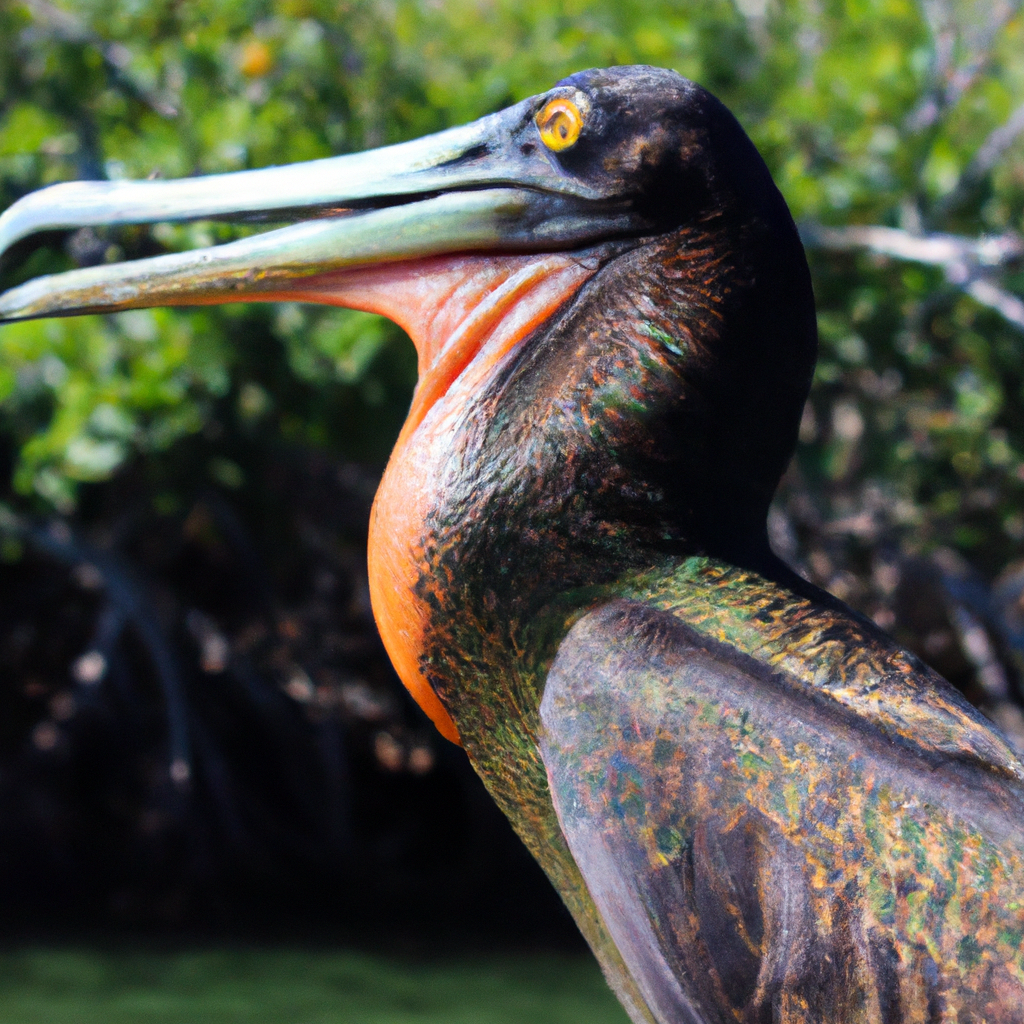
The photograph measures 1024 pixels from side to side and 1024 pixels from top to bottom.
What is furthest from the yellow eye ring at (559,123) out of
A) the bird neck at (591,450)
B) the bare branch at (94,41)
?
the bare branch at (94,41)

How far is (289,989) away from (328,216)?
4.60 m

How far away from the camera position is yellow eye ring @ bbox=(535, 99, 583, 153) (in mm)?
1621

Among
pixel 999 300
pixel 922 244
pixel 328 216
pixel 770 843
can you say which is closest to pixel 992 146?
pixel 922 244

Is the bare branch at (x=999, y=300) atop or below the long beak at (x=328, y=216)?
below

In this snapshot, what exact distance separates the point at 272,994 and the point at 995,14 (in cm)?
509

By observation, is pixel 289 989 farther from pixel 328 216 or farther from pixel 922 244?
pixel 328 216

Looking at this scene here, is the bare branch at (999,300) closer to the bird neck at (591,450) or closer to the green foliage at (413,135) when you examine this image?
the green foliage at (413,135)

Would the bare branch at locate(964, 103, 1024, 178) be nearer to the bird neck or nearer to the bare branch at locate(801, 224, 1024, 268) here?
the bare branch at locate(801, 224, 1024, 268)

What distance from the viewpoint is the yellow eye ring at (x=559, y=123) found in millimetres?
1621

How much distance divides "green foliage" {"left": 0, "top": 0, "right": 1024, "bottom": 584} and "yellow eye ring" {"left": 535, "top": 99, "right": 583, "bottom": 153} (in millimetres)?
2037

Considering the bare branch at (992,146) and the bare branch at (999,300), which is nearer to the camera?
the bare branch at (999,300)

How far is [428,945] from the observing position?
6066mm

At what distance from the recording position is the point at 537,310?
1.64 meters

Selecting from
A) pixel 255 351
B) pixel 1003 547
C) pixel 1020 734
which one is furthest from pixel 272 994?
pixel 1003 547
